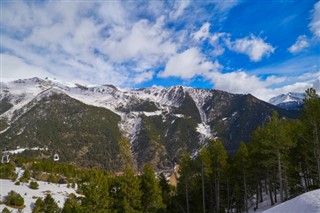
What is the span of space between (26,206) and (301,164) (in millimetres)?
56712

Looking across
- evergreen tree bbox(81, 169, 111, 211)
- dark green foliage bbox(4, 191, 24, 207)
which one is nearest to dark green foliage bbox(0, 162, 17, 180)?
dark green foliage bbox(4, 191, 24, 207)

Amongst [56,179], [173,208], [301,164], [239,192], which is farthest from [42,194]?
[301,164]

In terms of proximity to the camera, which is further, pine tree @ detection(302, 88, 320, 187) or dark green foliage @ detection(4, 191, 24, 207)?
dark green foliage @ detection(4, 191, 24, 207)

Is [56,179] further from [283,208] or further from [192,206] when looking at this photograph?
[283,208]

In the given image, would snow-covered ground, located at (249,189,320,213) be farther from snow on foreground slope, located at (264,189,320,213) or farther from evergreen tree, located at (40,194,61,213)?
evergreen tree, located at (40,194,61,213)

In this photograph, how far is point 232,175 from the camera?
153 ft

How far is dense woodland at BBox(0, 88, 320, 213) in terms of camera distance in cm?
3503

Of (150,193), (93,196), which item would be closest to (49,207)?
(93,196)

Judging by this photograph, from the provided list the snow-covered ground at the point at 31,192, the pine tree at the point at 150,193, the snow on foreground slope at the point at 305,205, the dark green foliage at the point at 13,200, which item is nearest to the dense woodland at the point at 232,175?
the pine tree at the point at 150,193

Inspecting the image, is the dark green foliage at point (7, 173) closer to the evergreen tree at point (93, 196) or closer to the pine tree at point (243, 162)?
the evergreen tree at point (93, 196)

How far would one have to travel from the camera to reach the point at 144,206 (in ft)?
137

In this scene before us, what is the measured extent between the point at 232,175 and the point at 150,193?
15.1 metres

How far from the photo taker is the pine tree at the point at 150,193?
41406mm

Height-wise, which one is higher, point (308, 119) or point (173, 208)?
point (308, 119)
